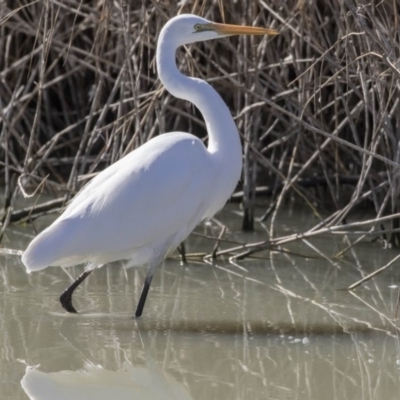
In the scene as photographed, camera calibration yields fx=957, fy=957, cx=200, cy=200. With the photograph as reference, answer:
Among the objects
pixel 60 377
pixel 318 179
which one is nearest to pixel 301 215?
pixel 318 179

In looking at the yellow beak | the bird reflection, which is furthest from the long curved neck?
the bird reflection

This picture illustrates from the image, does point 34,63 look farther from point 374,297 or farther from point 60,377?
point 60,377

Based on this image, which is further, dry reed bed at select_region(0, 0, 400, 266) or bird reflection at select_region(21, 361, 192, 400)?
dry reed bed at select_region(0, 0, 400, 266)

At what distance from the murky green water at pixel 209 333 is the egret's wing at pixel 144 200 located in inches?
14.6

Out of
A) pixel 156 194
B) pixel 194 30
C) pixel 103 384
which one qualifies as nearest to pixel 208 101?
pixel 194 30

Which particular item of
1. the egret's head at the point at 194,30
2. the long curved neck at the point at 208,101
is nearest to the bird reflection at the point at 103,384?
the long curved neck at the point at 208,101

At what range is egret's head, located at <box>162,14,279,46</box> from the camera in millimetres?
4410

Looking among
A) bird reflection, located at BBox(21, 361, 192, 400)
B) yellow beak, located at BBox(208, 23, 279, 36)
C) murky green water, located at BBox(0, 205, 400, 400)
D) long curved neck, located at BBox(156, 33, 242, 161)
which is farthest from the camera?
yellow beak, located at BBox(208, 23, 279, 36)

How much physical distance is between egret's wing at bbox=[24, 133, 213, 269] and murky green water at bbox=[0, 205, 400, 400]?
370mm

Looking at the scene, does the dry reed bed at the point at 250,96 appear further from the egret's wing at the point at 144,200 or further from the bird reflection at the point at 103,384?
the bird reflection at the point at 103,384

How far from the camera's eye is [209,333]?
405 cm

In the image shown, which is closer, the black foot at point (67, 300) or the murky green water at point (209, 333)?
the murky green water at point (209, 333)

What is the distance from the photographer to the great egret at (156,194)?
4215 mm

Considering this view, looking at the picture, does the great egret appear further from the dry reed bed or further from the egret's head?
the dry reed bed
